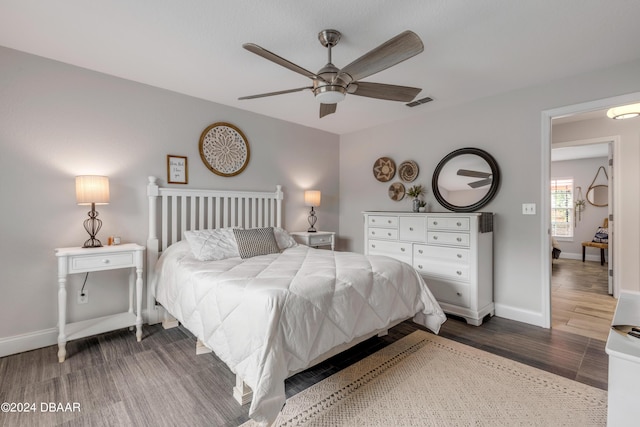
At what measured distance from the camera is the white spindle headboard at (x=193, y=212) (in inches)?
121

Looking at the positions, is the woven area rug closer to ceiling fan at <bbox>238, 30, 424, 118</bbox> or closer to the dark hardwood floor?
the dark hardwood floor

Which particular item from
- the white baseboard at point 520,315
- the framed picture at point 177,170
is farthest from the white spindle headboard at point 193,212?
the white baseboard at point 520,315

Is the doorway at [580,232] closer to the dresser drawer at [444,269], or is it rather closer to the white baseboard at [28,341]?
the dresser drawer at [444,269]

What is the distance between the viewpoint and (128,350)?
2.53 meters

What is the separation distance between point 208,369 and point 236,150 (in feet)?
8.24

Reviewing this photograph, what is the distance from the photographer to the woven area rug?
1.69 m

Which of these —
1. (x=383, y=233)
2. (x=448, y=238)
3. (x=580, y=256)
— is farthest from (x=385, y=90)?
(x=580, y=256)

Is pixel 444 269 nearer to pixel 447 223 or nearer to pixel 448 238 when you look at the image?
pixel 448 238

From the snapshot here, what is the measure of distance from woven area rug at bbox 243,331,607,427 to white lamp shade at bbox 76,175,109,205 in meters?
2.18

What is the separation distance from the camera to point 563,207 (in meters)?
7.43

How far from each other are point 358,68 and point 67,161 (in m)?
2.66

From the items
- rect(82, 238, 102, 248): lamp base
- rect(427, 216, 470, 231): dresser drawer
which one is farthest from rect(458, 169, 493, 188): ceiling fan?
rect(82, 238, 102, 248): lamp base

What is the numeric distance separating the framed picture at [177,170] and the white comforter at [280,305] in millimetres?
963

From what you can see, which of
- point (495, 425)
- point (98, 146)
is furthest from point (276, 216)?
point (495, 425)
